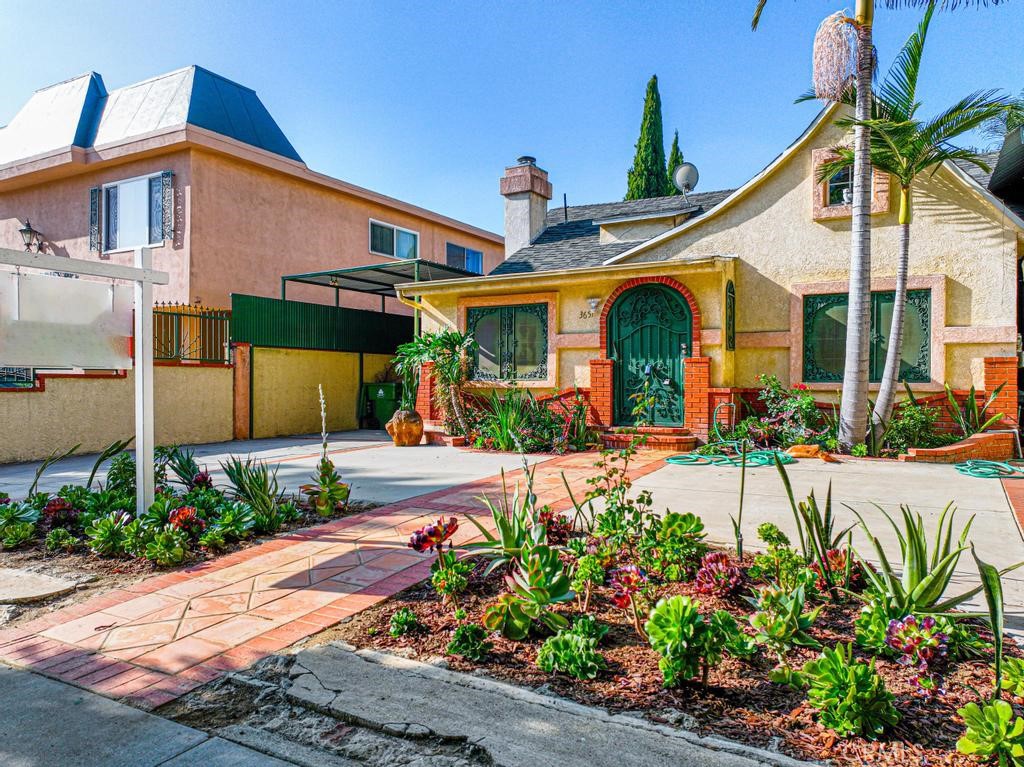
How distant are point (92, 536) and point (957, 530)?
6530mm

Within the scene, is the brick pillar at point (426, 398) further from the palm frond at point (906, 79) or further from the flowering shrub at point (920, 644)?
the flowering shrub at point (920, 644)

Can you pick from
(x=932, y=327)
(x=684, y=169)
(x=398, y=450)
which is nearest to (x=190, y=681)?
A: (x=398, y=450)

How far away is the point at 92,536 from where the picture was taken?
479cm

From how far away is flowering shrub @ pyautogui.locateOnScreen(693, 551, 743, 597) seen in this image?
3533 millimetres

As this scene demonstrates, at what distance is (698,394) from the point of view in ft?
35.0

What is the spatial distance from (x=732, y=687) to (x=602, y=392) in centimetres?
897

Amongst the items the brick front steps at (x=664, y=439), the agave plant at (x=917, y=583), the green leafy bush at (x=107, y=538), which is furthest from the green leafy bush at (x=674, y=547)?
the brick front steps at (x=664, y=439)

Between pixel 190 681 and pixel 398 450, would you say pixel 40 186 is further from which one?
pixel 190 681

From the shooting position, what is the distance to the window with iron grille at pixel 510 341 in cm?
1248

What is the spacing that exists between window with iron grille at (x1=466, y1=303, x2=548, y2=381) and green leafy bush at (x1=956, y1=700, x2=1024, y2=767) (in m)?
10.4

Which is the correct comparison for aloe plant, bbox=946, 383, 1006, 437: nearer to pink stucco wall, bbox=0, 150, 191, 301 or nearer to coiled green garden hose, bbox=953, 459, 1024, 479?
coiled green garden hose, bbox=953, 459, 1024, 479

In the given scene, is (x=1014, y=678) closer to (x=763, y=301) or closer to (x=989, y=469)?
(x=989, y=469)

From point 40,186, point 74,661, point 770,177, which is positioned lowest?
point 74,661

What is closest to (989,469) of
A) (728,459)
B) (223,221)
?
(728,459)
